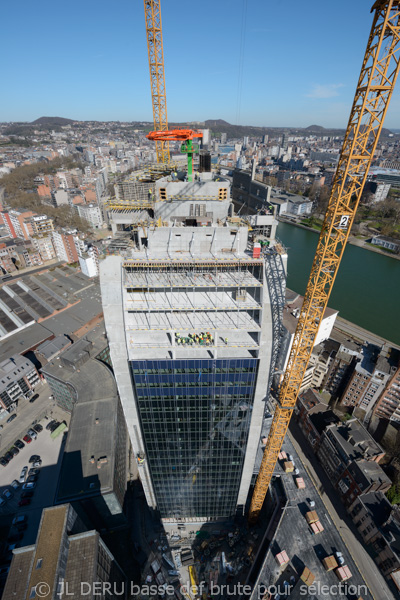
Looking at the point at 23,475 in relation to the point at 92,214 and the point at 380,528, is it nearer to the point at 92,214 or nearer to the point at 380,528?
the point at 380,528

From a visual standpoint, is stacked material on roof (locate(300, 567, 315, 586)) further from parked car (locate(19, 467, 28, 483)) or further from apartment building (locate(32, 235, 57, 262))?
apartment building (locate(32, 235, 57, 262))

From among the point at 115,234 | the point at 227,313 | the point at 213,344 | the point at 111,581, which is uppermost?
the point at 115,234

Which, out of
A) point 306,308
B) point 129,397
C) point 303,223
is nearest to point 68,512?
point 129,397

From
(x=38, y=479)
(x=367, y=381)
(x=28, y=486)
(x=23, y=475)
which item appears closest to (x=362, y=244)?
(x=367, y=381)

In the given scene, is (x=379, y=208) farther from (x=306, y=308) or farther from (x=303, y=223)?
(x=306, y=308)

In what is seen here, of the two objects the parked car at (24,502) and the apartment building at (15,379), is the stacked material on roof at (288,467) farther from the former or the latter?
the apartment building at (15,379)

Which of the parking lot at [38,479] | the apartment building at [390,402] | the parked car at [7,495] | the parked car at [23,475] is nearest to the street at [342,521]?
the apartment building at [390,402]
